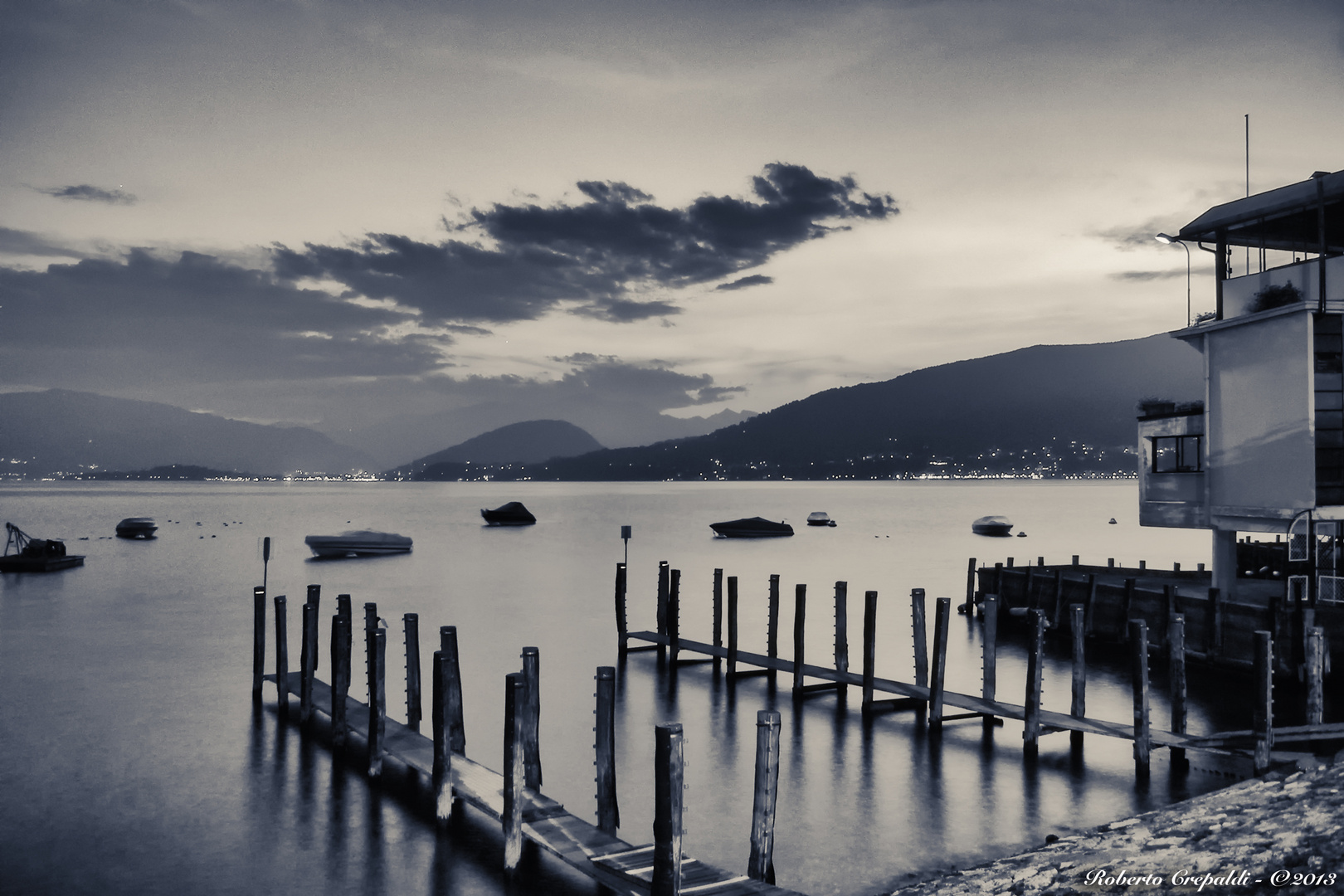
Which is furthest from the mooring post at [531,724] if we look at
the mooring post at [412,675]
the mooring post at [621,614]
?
the mooring post at [621,614]

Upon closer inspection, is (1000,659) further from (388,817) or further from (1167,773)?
(388,817)

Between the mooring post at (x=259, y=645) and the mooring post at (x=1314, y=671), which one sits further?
the mooring post at (x=259, y=645)

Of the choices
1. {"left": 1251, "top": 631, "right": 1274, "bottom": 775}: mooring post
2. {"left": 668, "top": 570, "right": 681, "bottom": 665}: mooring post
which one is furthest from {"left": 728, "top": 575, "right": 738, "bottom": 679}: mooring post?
{"left": 1251, "top": 631, "right": 1274, "bottom": 775}: mooring post

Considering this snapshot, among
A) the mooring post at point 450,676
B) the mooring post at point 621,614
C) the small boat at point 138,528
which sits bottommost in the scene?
the small boat at point 138,528

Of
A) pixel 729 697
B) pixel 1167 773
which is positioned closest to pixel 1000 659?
pixel 729 697

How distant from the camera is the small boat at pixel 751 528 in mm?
90500

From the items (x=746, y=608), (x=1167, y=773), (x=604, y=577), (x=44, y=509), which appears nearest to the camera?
(x=1167, y=773)

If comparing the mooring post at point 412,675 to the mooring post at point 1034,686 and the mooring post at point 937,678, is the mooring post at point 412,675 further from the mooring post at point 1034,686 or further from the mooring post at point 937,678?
the mooring post at point 1034,686

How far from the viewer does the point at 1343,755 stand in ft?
34.6

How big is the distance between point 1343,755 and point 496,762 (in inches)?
485

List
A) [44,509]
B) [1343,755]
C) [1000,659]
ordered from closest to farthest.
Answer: [1343,755]
[1000,659]
[44,509]

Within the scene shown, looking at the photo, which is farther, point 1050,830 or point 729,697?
point 729,697

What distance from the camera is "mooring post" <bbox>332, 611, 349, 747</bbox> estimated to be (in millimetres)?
14758

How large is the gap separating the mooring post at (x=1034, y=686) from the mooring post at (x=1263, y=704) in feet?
9.71
